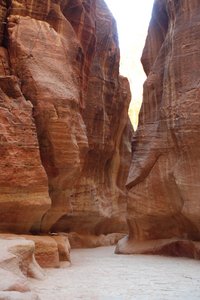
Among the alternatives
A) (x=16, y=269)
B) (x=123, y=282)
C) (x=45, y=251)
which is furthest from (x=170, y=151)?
(x=16, y=269)

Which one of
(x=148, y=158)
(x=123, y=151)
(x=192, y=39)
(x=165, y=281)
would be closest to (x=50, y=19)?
(x=192, y=39)

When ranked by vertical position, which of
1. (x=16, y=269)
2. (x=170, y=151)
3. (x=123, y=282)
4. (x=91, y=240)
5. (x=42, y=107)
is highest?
(x=42, y=107)

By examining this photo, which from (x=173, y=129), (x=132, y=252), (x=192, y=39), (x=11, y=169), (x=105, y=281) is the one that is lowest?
(x=132, y=252)

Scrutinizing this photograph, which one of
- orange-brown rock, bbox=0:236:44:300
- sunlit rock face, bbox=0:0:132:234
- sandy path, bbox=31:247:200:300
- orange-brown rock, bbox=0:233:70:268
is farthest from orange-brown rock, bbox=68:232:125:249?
orange-brown rock, bbox=0:236:44:300

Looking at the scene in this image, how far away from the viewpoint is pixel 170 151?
1351 cm

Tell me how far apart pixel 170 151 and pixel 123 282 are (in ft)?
22.0

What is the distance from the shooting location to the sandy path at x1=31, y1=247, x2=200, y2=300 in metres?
6.05

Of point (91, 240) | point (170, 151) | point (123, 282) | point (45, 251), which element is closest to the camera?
point (123, 282)

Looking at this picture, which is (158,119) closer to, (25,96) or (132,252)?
(132,252)

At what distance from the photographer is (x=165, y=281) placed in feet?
24.4

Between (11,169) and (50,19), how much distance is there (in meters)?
4.93

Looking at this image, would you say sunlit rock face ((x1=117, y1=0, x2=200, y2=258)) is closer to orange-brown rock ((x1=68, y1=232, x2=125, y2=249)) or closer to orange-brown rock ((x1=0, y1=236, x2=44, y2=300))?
orange-brown rock ((x1=68, y1=232, x2=125, y2=249))

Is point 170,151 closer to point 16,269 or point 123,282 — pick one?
point 123,282

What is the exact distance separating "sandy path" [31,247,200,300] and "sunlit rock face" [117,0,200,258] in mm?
2566
